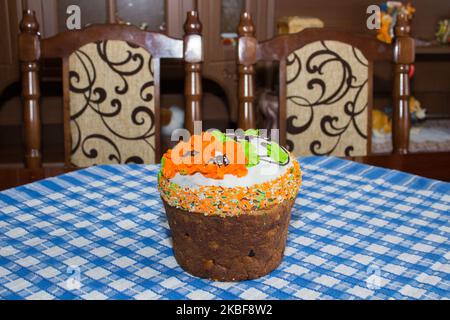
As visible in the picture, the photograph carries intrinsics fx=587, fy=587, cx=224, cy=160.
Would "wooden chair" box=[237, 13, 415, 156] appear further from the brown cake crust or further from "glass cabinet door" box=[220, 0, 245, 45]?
"glass cabinet door" box=[220, 0, 245, 45]

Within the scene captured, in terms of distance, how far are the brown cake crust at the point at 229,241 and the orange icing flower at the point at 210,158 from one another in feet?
0.18

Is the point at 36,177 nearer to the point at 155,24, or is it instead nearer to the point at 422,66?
the point at 155,24

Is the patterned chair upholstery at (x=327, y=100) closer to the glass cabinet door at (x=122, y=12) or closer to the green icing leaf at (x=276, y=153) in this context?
the green icing leaf at (x=276, y=153)

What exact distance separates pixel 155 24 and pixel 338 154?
6.08 feet

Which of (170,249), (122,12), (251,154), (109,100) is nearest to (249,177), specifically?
(251,154)

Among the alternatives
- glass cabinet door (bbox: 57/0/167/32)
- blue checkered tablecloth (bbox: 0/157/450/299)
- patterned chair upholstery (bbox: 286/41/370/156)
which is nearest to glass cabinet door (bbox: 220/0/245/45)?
glass cabinet door (bbox: 57/0/167/32)

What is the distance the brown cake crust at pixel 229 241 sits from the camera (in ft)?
2.39

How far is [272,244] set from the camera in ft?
2.53

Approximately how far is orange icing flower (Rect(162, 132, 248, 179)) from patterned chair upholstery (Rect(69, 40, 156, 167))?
0.95 metres

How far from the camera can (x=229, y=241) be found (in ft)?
2.43

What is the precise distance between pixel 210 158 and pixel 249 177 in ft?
0.17

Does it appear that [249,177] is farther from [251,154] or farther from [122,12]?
[122,12]

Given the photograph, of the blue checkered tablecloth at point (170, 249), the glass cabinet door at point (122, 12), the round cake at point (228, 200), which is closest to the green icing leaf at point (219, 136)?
the round cake at point (228, 200)

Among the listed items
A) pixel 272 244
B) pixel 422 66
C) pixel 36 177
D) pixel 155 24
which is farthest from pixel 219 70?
pixel 272 244
